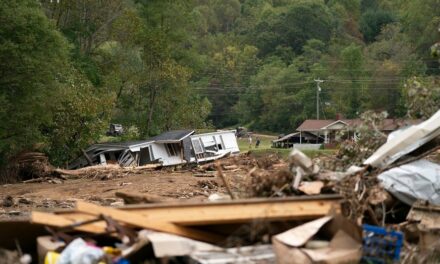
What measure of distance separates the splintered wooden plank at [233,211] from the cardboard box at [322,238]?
19cm

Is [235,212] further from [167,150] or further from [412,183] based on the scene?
[167,150]

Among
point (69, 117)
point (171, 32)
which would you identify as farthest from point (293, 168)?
point (171, 32)

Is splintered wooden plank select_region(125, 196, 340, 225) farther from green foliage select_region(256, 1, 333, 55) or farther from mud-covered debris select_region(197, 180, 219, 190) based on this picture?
green foliage select_region(256, 1, 333, 55)

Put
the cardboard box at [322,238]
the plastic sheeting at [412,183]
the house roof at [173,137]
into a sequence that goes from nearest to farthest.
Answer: the cardboard box at [322,238]
the plastic sheeting at [412,183]
the house roof at [173,137]

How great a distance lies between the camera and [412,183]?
289 inches

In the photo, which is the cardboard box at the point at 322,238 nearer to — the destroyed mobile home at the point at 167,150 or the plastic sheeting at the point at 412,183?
the plastic sheeting at the point at 412,183

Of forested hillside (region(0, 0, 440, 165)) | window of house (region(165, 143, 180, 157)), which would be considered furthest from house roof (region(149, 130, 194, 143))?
forested hillside (region(0, 0, 440, 165))

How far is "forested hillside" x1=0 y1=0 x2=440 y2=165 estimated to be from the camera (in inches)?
1148

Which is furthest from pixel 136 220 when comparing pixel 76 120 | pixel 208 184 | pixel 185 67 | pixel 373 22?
pixel 373 22

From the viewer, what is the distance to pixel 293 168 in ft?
23.3

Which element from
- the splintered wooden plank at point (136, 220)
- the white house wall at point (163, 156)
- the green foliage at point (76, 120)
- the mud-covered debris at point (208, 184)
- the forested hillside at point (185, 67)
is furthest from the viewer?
the white house wall at point (163, 156)

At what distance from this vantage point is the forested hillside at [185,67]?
29.2 m

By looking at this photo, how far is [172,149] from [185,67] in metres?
10.1

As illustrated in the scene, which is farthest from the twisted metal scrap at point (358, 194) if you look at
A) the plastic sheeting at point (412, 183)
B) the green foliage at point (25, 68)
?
the green foliage at point (25, 68)
